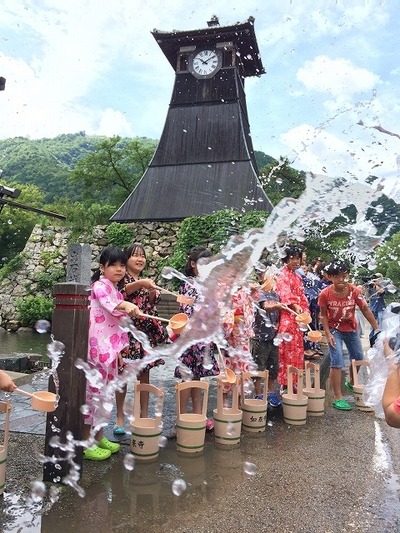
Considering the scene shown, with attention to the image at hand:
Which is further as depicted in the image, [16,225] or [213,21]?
[16,225]

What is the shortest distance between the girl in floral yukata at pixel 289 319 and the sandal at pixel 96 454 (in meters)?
2.38

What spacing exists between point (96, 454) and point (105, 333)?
0.87 meters

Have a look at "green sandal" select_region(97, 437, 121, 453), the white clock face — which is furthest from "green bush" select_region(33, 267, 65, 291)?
"green sandal" select_region(97, 437, 121, 453)

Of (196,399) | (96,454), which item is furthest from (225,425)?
(96,454)

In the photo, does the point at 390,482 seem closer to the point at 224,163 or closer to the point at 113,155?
the point at 224,163

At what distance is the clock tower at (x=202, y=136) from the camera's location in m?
17.6

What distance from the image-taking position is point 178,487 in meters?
2.87

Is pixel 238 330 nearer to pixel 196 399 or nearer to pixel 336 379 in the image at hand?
pixel 196 399

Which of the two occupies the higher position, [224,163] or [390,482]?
[224,163]

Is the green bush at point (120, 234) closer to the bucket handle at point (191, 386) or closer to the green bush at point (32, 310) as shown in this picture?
the green bush at point (32, 310)

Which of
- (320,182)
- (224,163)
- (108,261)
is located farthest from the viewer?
(224,163)

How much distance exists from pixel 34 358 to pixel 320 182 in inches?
236

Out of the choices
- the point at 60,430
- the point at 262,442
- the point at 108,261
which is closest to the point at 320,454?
the point at 262,442

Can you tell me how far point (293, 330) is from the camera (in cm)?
509
